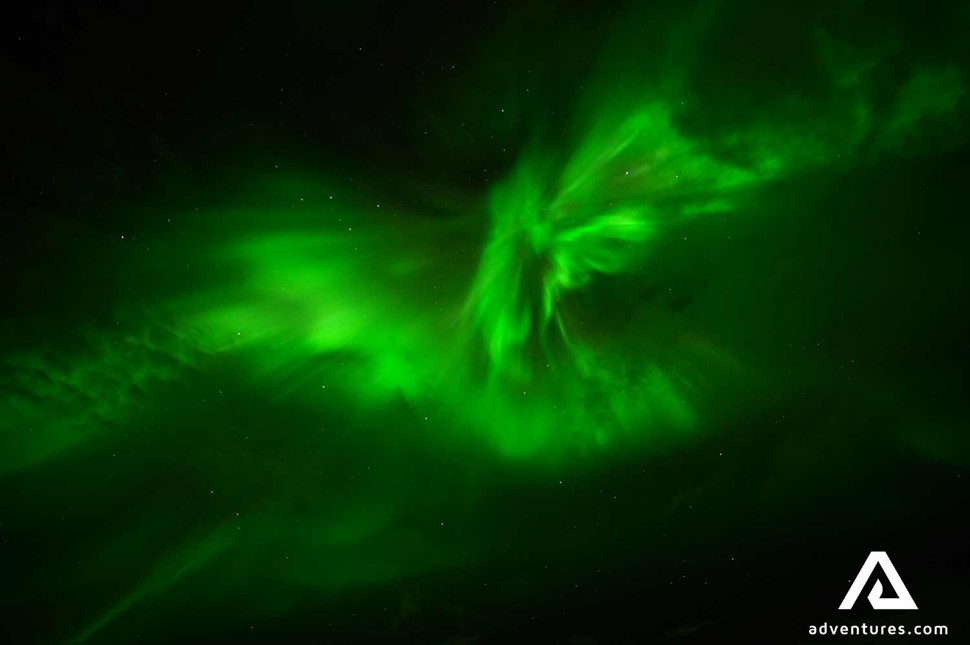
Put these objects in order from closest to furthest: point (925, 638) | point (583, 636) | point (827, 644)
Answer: point (925, 638) → point (827, 644) → point (583, 636)

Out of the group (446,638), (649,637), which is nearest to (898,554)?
(649,637)

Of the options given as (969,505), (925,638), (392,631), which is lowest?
(925,638)

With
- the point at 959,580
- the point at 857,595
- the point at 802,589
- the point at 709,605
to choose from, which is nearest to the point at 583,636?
the point at 709,605

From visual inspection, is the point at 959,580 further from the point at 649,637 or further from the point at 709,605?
the point at 649,637

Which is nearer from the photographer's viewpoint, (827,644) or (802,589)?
(827,644)

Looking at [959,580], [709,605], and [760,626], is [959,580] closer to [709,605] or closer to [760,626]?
→ [760,626]

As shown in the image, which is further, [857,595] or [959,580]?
[959,580]

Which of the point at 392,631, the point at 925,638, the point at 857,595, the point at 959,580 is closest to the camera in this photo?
the point at 857,595

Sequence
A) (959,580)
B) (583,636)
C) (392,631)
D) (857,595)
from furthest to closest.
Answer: (583,636) → (392,631) → (959,580) → (857,595)

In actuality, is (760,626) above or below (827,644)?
above
